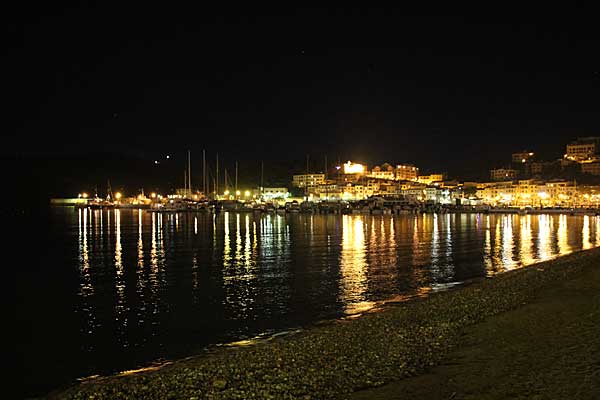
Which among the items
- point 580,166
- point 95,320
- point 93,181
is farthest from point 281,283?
point 93,181

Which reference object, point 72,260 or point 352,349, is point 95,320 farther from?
point 72,260

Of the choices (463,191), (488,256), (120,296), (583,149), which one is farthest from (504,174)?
(120,296)

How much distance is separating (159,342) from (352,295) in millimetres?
7021

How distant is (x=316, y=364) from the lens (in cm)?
855

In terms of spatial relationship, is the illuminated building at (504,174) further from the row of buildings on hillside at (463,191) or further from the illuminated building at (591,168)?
the illuminated building at (591,168)

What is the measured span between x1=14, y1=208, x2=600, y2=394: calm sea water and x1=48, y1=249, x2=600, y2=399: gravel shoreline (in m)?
1.74

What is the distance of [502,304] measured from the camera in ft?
42.2

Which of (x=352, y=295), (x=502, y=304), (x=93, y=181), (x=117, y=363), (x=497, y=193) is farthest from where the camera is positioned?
(x=93, y=181)

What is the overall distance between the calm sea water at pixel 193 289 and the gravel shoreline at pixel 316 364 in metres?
1.74

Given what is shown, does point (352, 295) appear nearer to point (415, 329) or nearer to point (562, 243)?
point (415, 329)

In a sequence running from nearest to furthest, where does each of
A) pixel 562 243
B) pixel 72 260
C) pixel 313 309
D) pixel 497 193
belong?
pixel 313 309 < pixel 72 260 < pixel 562 243 < pixel 497 193

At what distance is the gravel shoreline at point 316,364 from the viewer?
296 inches

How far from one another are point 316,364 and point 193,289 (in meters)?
10.8

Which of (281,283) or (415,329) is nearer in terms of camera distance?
(415,329)
